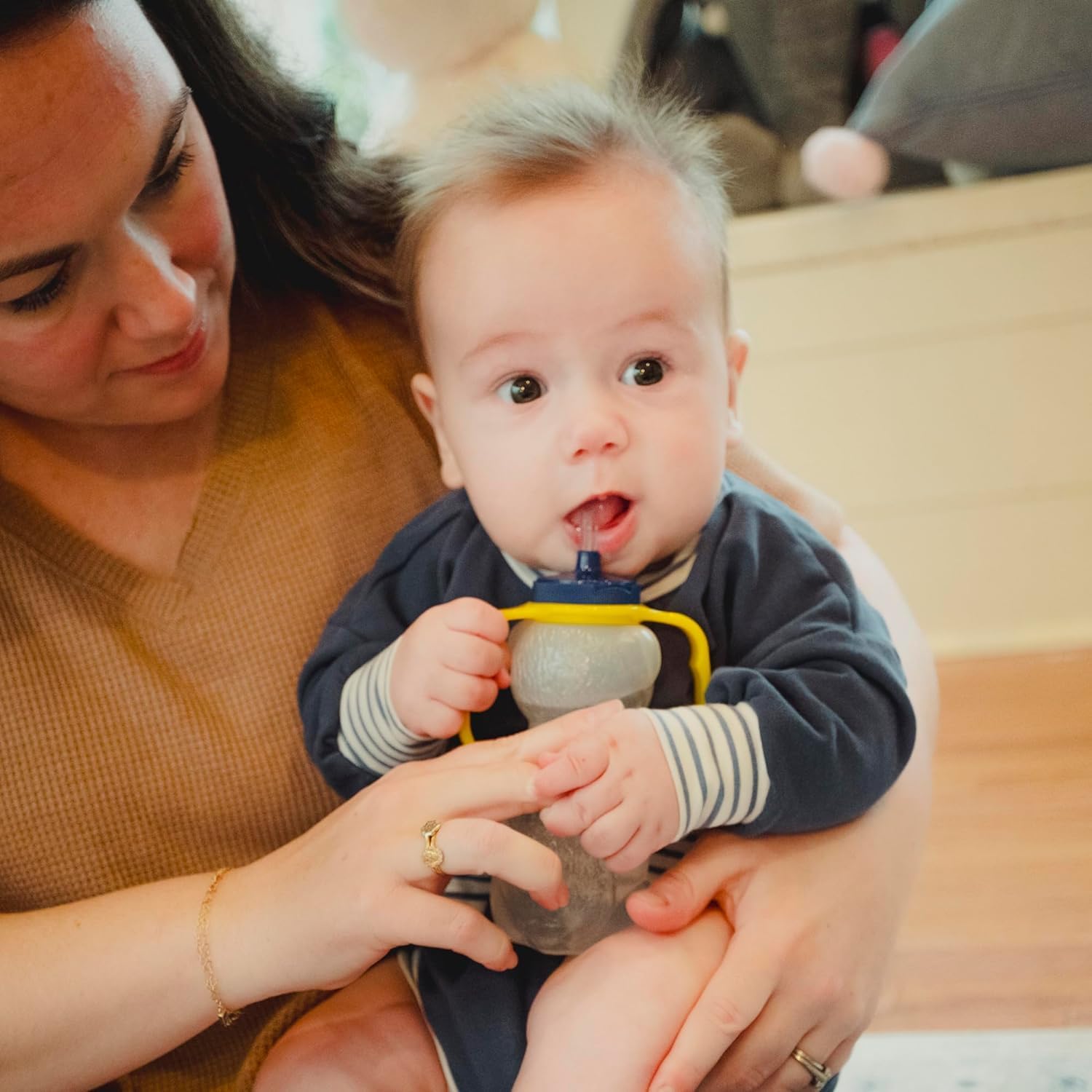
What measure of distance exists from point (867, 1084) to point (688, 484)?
822 mm

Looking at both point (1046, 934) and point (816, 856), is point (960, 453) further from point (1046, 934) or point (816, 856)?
point (816, 856)

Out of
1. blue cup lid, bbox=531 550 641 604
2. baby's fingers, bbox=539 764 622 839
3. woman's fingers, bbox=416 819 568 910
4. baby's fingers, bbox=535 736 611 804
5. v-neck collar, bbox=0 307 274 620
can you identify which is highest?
v-neck collar, bbox=0 307 274 620

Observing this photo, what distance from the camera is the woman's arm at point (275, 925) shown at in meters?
0.81

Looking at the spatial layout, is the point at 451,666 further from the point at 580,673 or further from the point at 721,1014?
the point at 721,1014

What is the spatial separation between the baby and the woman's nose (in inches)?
8.0

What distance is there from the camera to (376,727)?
94cm

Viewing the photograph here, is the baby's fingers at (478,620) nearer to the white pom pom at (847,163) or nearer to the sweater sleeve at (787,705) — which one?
the sweater sleeve at (787,705)

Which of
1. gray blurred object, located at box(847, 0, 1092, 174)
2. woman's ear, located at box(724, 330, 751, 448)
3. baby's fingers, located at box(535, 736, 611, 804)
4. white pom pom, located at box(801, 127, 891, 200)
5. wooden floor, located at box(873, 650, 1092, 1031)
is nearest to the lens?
baby's fingers, located at box(535, 736, 611, 804)

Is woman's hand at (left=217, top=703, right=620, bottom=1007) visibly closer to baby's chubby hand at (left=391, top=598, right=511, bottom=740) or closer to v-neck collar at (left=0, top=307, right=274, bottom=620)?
baby's chubby hand at (left=391, top=598, right=511, bottom=740)

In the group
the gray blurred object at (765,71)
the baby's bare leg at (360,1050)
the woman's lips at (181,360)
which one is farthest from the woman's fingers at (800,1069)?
the gray blurred object at (765,71)

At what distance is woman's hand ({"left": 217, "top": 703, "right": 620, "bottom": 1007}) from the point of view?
0.79 meters

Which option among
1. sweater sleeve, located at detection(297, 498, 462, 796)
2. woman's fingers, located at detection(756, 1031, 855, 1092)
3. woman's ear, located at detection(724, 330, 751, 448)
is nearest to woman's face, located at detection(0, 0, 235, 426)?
sweater sleeve, located at detection(297, 498, 462, 796)

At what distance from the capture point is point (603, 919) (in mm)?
916

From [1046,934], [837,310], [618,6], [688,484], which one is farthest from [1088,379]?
[688,484]
